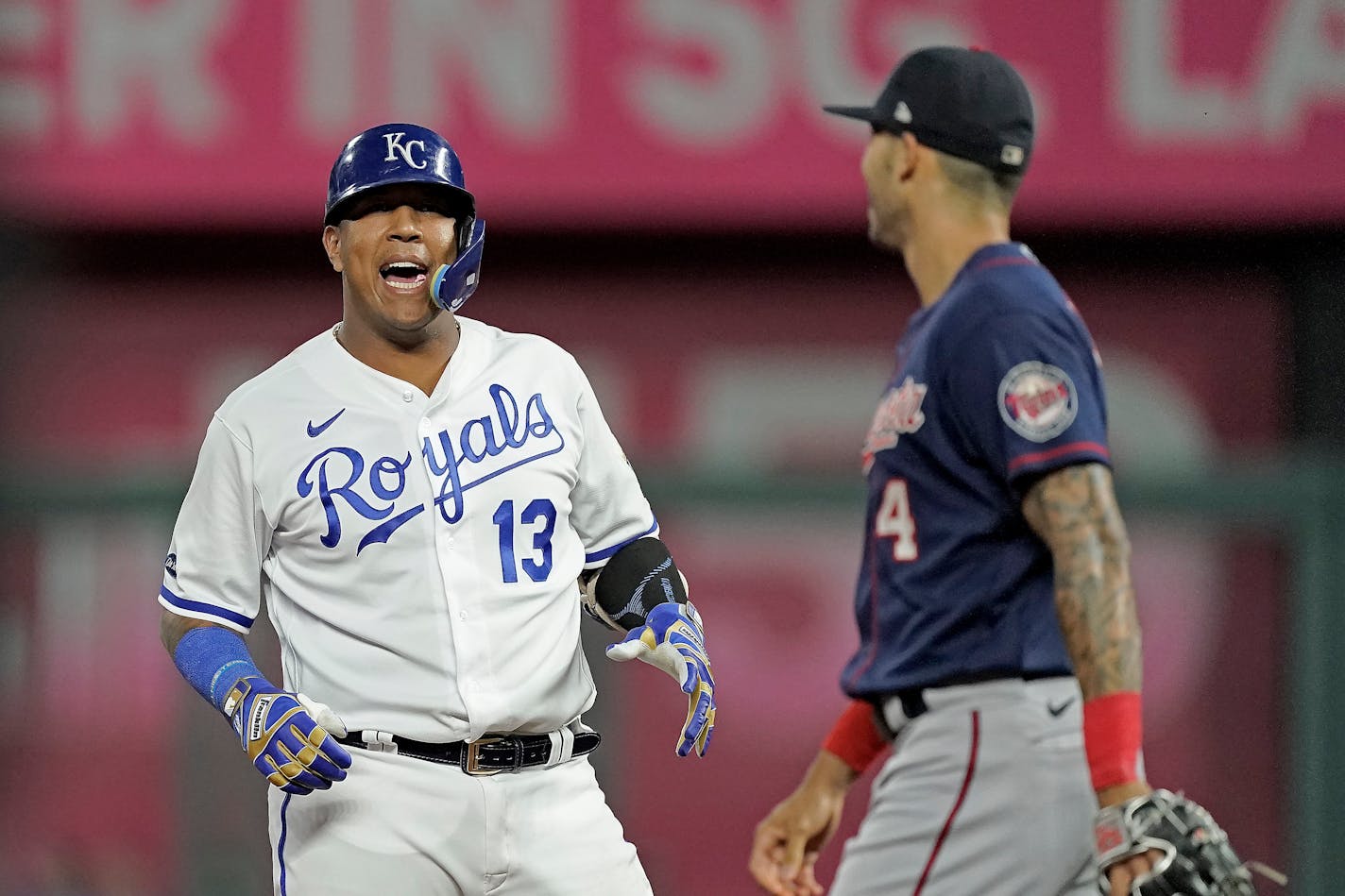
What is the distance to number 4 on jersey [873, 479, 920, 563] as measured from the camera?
255 cm

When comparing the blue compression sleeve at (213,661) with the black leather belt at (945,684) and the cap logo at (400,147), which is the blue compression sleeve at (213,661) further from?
the black leather belt at (945,684)

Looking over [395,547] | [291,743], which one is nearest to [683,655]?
[395,547]

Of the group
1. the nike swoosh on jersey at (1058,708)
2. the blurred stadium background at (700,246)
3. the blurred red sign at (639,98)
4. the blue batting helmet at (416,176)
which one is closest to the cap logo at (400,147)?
the blue batting helmet at (416,176)

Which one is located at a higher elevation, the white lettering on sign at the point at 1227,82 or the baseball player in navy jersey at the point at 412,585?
the white lettering on sign at the point at 1227,82

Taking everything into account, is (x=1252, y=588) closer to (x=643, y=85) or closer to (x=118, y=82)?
(x=643, y=85)

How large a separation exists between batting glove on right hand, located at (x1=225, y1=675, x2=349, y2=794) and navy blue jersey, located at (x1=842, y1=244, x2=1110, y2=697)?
0.69 meters

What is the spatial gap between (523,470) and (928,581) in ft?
1.82

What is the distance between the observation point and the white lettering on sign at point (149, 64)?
19.9 ft

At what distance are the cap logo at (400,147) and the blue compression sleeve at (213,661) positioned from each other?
66 cm

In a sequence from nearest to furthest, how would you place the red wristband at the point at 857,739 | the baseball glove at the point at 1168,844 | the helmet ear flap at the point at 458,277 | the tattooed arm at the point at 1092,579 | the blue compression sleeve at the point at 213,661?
the baseball glove at the point at 1168,844, the tattooed arm at the point at 1092,579, the blue compression sleeve at the point at 213,661, the helmet ear flap at the point at 458,277, the red wristband at the point at 857,739

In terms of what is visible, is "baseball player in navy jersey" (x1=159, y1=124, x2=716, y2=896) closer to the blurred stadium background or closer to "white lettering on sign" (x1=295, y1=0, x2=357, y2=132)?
the blurred stadium background

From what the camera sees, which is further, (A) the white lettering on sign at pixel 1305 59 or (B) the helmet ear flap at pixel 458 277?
(A) the white lettering on sign at pixel 1305 59

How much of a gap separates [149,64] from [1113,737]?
4.58 meters

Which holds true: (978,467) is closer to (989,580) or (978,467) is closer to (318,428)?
(989,580)
